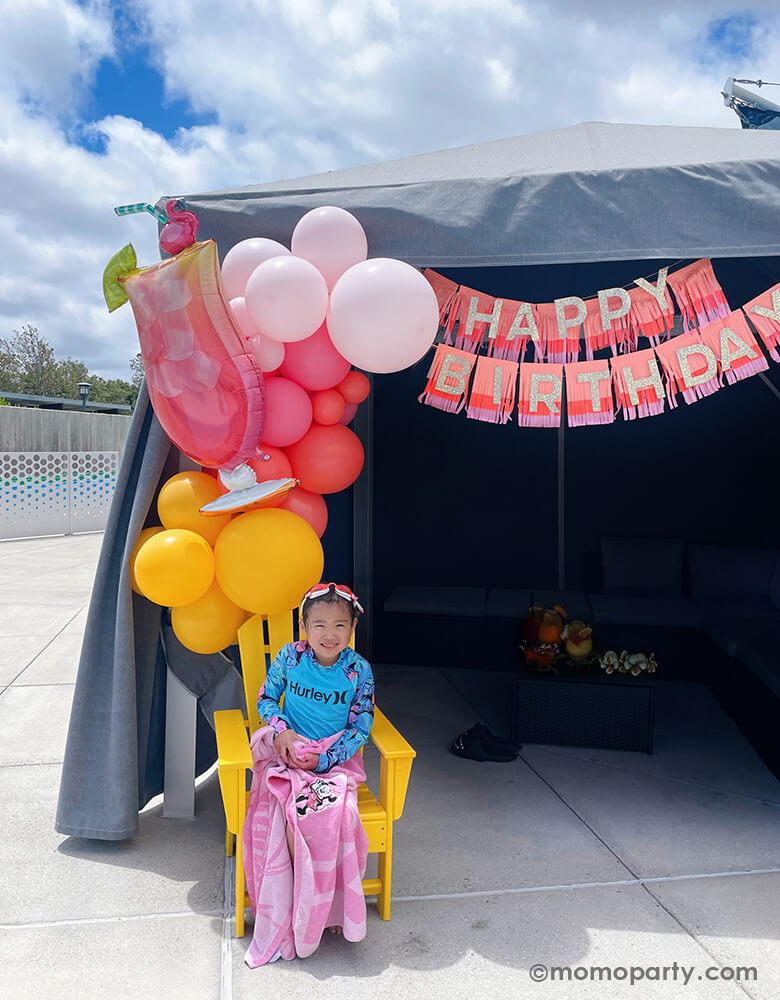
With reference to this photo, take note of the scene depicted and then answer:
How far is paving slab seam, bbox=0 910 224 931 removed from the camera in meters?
2.12

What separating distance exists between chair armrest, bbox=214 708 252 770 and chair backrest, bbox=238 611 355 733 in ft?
0.24

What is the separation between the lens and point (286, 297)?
219 centimetres

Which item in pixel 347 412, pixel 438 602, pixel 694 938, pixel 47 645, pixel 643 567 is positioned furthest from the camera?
pixel 47 645

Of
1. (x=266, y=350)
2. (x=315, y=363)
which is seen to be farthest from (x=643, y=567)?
(x=266, y=350)

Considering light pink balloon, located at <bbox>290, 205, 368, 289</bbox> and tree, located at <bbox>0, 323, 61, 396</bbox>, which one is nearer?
light pink balloon, located at <bbox>290, 205, 368, 289</bbox>

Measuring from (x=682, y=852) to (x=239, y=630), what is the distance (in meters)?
1.69

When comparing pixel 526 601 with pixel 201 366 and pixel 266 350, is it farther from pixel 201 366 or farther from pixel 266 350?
pixel 201 366

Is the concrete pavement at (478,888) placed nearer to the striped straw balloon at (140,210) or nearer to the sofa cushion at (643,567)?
the sofa cushion at (643,567)

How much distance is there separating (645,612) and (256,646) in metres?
2.74

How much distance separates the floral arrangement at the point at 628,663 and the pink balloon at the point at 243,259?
92.3 inches

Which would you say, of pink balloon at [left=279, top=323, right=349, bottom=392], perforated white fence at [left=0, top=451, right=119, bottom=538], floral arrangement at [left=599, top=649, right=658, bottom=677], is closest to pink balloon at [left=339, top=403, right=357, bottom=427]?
pink balloon at [left=279, top=323, right=349, bottom=392]

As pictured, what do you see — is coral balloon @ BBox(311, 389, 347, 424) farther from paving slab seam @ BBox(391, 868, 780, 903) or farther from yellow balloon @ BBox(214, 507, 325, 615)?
paving slab seam @ BBox(391, 868, 780, 903)

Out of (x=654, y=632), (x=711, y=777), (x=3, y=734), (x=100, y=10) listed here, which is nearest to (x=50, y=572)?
(x=3, y=734)

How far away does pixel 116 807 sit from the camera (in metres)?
2.55
